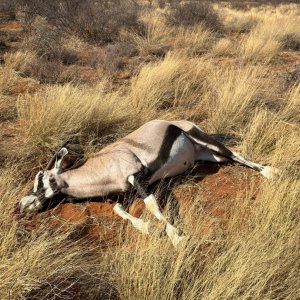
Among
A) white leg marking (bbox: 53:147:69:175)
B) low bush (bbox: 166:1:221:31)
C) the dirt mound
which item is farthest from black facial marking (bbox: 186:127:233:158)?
low bush (bbox: 166:1:221:31)

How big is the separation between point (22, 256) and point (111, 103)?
3533mm

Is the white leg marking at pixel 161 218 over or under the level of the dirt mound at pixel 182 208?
over

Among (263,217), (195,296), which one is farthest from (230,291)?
(263,217)

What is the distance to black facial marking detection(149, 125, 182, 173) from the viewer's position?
415cm

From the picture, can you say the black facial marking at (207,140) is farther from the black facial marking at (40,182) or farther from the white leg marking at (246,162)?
the black facial marking at (40,182)

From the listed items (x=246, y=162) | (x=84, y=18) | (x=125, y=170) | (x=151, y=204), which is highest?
(x=125, y=170)

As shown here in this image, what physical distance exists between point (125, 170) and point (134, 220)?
1.84 ft

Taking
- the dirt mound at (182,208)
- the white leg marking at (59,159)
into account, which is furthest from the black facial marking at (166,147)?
the white leg marking at (59,159)

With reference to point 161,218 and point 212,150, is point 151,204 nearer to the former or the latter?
point 161,218

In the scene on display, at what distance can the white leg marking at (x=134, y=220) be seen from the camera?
3.37m

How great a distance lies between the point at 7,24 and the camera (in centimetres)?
1436

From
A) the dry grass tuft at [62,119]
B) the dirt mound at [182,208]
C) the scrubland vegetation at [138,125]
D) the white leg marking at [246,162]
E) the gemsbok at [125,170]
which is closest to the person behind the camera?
the scrubland vegetation at [138,125]

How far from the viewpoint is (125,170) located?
13.1ft

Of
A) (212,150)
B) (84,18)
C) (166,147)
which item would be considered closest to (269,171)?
(212,150)
